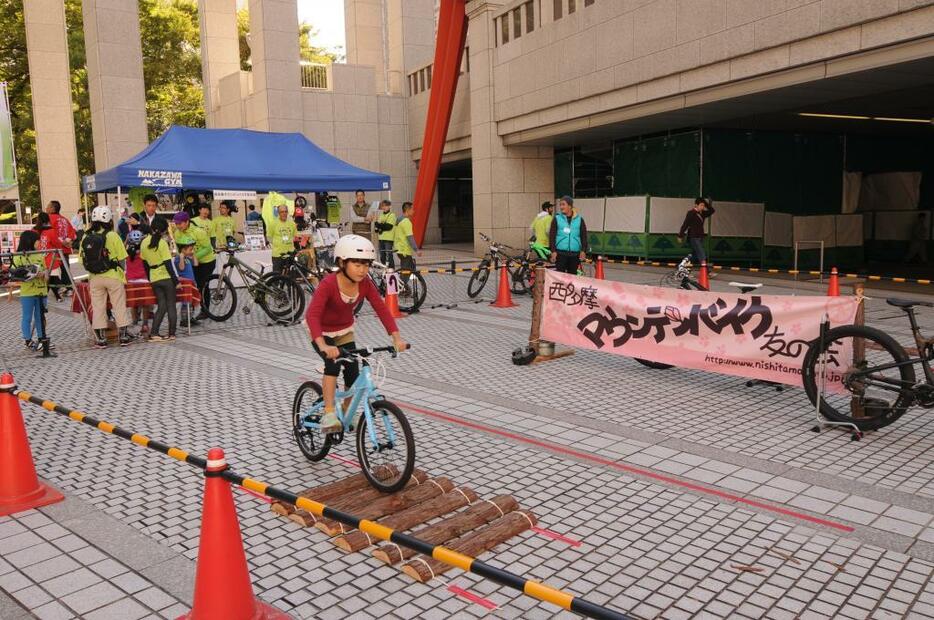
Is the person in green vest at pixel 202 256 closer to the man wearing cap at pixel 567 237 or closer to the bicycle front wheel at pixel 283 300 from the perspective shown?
the bicycle front wheel at pixel 283 300

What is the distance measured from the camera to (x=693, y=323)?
8.03 metres

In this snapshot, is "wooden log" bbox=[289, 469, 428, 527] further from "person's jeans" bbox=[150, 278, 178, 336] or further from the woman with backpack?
"person's jeans" bbox=[150, 278, 178, 336]

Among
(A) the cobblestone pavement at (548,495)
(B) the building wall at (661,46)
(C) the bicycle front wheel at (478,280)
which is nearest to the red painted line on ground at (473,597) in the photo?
(A) the cobblestone pavement at (548,495)

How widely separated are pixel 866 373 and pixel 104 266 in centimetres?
980

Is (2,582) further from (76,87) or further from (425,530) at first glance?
(76,87)

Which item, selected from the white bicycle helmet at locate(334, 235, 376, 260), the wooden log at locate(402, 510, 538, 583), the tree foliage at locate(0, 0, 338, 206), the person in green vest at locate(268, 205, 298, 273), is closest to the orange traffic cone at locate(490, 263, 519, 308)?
the person in green vest at locate(268, 205, 298, 273)

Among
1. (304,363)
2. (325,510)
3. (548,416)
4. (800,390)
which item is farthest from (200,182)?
(325,510)

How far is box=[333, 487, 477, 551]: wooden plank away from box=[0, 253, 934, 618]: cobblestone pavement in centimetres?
10

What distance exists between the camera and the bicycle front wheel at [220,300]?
13.6 m

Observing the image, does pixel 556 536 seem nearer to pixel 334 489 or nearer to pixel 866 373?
pixel 334 489

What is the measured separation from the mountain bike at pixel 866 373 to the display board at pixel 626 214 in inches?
599

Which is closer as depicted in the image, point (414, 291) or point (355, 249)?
point (355, 249)

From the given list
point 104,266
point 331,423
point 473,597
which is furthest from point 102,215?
point 473,597

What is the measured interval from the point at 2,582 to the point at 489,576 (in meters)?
3.29
